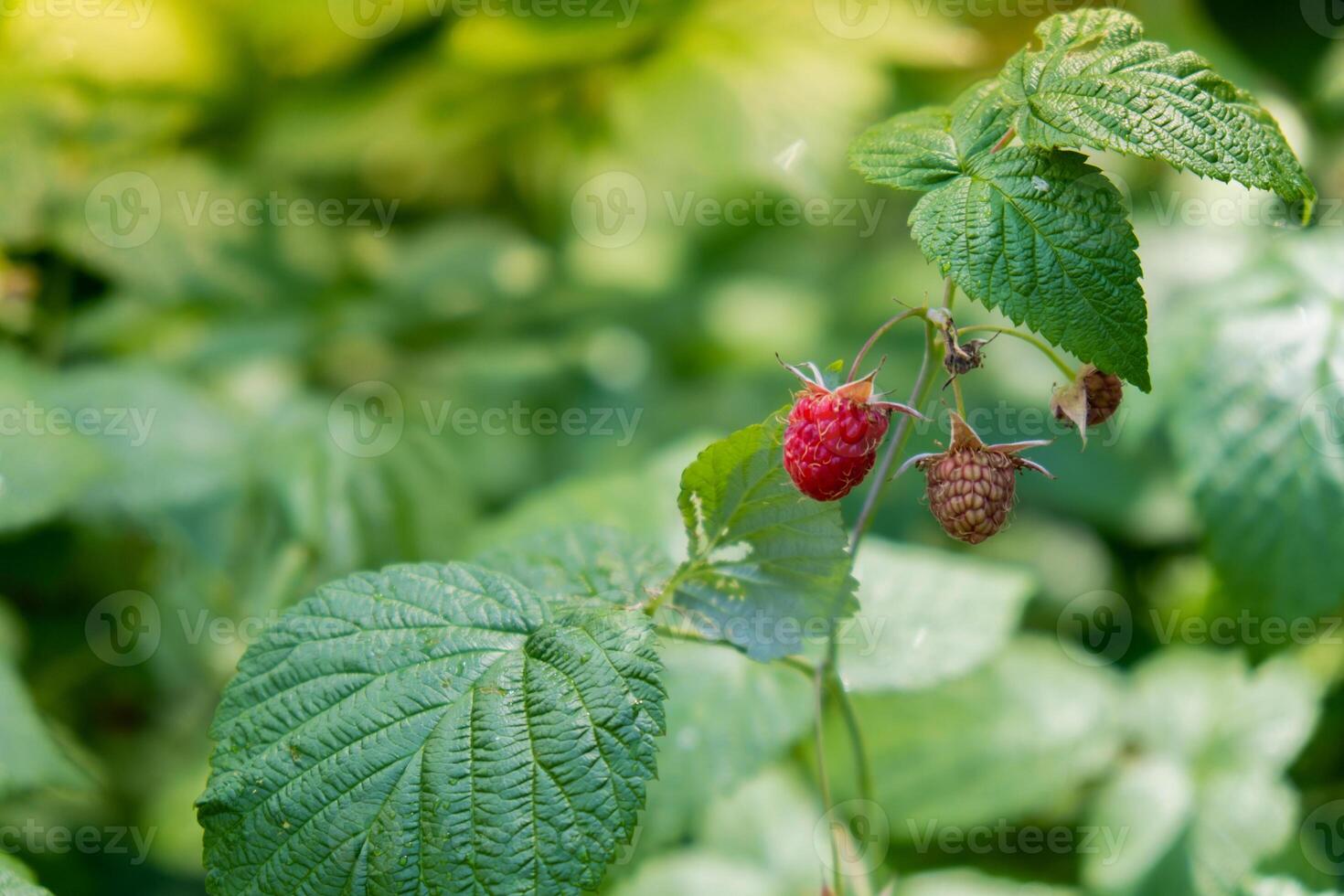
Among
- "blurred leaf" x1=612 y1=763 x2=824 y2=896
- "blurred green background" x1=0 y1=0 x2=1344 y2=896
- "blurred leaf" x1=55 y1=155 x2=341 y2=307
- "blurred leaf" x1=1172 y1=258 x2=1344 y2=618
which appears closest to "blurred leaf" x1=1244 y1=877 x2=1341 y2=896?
"blurred green background" x1=0 y1=0 x2=1344 y2=896

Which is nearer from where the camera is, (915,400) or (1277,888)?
(915,400)

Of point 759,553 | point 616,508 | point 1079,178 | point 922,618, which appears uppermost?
point 1079,178

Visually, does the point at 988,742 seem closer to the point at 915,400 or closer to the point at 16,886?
the point at 915,400

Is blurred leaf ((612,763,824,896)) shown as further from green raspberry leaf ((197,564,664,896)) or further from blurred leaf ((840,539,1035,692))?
green raspberry leaf ((197,564,664,896))

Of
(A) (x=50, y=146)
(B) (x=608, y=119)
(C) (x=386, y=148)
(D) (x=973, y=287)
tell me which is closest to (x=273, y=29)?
(C) (x=386, y=148)

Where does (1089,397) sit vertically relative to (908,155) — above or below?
below

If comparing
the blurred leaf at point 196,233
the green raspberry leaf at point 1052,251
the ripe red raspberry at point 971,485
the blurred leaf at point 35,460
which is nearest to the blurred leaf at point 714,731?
the ripe red raspberry at point 971,485

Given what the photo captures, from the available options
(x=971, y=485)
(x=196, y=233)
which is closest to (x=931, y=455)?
(x=971, y=485)
